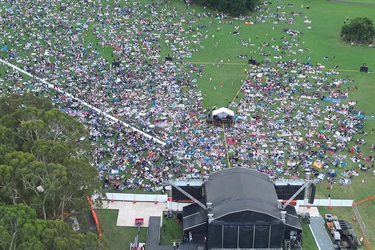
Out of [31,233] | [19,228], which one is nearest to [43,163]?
[19,228]

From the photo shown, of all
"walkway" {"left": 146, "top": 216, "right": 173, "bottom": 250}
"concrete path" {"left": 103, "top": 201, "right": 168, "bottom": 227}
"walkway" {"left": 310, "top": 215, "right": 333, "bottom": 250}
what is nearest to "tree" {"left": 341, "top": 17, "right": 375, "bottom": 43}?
"walkway" {"left": 310, "top": 215, "right": 333, "bottom": 250}

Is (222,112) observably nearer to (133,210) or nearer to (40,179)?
(133,210)

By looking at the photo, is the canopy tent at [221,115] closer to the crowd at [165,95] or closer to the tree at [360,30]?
the crowd at [165,95]

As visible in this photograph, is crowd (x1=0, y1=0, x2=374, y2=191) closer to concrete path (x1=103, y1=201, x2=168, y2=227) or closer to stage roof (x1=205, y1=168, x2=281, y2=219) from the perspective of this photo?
concrete path (x1=103, y1=201, x2=168, y2=227)

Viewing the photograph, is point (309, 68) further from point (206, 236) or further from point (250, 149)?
point (206, 236)

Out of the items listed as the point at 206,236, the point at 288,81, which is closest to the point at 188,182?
the point at 206,236
